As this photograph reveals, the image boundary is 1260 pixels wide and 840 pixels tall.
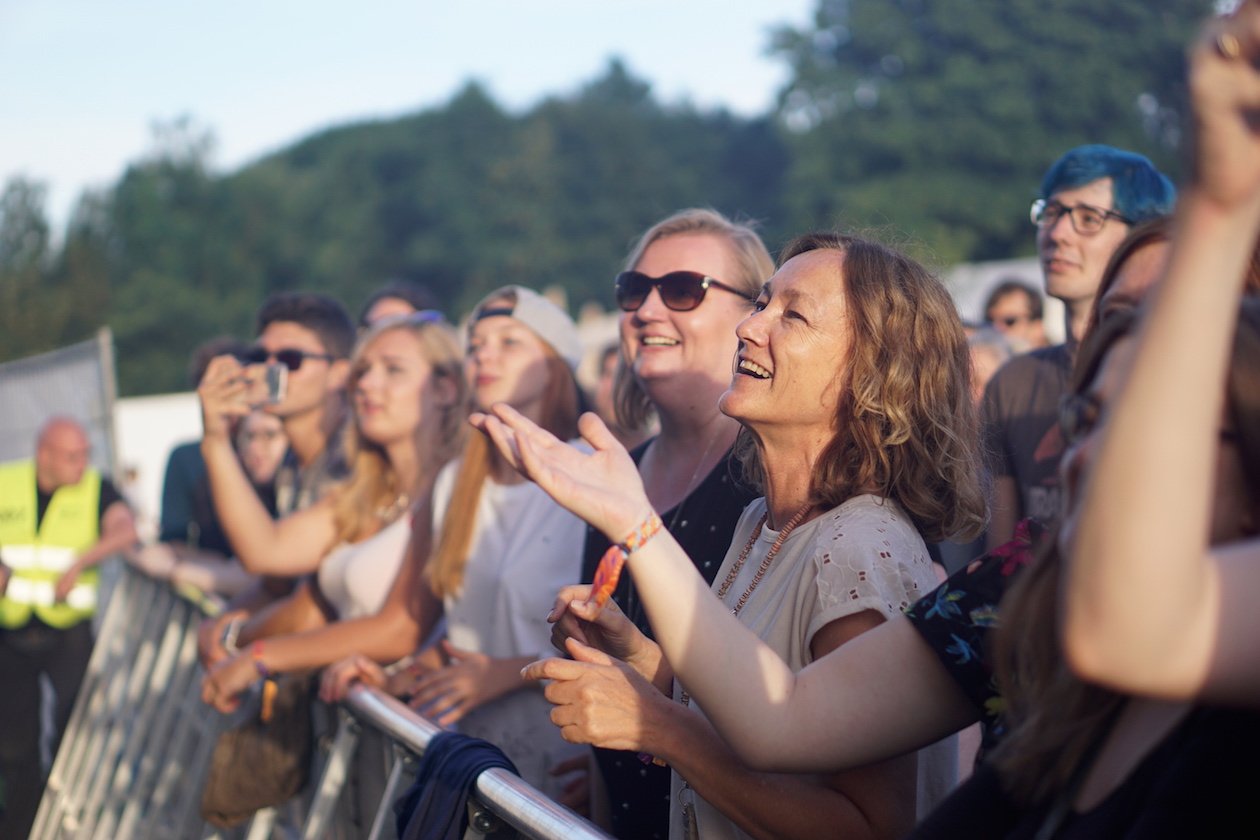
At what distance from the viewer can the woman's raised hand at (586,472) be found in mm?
1830

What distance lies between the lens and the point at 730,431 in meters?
3.33

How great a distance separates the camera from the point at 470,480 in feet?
13.3

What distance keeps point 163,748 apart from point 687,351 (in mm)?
3736

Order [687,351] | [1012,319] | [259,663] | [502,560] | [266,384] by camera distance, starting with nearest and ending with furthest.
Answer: [687,351] < [502,560] < [259,663] < [266,384] < [1012,319]

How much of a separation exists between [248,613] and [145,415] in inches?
578

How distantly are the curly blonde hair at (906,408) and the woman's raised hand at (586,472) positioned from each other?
568 millimetres

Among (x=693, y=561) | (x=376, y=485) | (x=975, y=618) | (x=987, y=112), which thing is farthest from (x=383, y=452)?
(x=987, y=112)

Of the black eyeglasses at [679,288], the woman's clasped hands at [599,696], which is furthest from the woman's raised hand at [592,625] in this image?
the black eyeglasses at [679,288]

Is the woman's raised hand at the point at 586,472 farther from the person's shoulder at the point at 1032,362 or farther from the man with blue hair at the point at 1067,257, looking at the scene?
the person's shoulder at the point at 1032,362

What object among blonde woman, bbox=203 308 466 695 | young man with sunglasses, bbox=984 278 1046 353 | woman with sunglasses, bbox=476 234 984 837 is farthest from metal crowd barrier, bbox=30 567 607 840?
young man with sunglasses, bbox=984 278 1046 353

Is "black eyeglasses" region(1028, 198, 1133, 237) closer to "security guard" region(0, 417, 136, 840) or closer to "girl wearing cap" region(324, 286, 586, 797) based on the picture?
"girl wearing cap" region(324, 286, 586, 797)

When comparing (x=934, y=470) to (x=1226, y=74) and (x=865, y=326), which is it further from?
(x=1226, y=74)

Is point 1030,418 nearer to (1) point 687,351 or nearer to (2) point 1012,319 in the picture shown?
(1) point 687,351

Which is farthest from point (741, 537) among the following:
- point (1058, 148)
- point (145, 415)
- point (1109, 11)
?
point (1109, 11)
